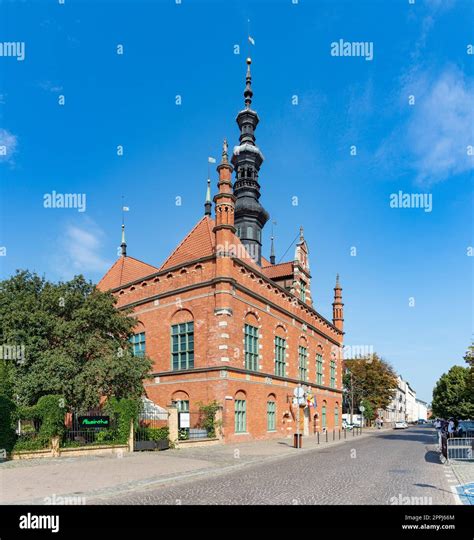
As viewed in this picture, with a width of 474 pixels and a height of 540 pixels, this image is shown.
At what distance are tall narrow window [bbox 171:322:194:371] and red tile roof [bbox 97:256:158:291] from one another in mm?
8922

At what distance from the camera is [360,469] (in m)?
15.9

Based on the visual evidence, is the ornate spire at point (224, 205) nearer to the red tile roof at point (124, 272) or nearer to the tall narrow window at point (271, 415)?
the red tile roof at point (124, 272)

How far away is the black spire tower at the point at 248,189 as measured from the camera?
40.4 meters

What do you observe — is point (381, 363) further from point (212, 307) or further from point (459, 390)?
point (212, 307)

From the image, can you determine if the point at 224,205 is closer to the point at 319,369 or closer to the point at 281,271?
the point at 281,271

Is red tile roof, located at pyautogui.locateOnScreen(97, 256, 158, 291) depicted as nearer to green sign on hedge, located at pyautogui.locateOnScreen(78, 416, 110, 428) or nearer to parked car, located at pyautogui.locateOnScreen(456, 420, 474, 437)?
green sign on hedge, located at pyautogui.locateOnScreen(78, 416, 110, 428)

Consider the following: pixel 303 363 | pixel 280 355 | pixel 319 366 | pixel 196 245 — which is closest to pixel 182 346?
pixel 196 245

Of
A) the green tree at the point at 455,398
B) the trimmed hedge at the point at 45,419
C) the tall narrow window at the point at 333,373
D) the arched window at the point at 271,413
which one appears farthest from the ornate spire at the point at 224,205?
the green tree at the point at 455,398

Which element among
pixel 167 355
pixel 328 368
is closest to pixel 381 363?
pixel 328 368

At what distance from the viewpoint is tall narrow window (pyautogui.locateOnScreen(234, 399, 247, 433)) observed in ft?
91.3

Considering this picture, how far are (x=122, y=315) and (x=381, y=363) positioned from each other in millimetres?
57154

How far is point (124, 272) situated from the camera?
4022cm

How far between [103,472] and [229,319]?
14473mm

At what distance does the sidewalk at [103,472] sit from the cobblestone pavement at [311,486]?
0.50 m
